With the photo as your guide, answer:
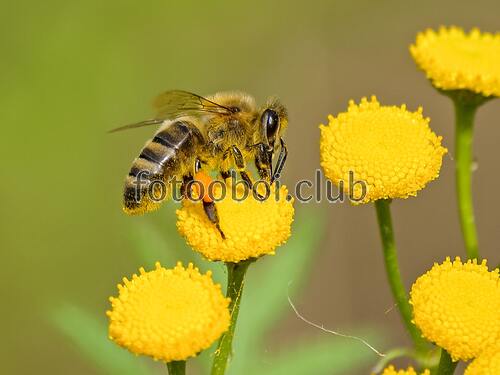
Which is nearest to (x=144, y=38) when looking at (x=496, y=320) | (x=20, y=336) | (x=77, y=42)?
(x=77, y=42)

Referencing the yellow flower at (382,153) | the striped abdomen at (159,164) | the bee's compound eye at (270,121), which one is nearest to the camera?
the yellow flower at (382,153)

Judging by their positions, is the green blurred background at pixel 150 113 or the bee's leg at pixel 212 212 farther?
the green blurred background at pixel 150 113

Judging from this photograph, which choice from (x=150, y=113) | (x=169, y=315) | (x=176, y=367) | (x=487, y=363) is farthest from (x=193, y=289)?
(x=150, y=113)

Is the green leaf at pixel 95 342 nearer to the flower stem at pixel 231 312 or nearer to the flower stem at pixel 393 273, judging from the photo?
the flower stem at pixel 231 312

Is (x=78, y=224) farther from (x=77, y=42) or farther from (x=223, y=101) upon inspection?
(x=223, y=101)

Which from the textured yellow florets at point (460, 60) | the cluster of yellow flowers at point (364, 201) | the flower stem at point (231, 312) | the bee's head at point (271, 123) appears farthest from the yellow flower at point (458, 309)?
the bee's head at point (271, 123)

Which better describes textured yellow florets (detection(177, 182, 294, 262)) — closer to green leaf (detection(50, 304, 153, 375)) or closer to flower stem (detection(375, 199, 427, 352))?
flower stem (detection(375, 199, 427, 352))

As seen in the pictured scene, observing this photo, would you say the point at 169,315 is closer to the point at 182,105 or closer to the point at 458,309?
the point at 458,309

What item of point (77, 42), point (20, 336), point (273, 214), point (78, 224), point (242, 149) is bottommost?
point (20, 336)
